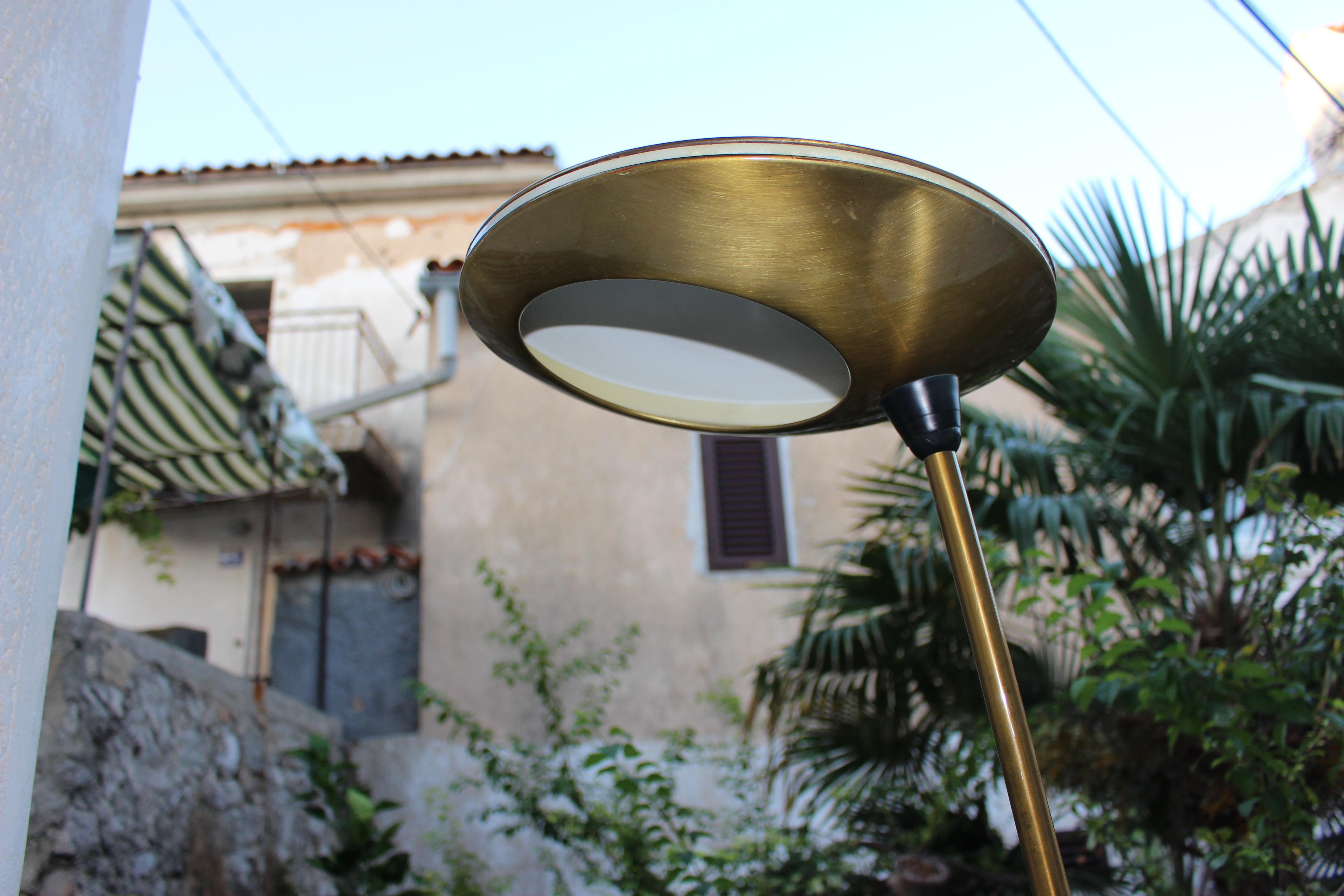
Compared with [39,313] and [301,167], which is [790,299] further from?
[301,167]

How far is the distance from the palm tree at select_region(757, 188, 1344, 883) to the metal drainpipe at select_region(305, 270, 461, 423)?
3.60 m

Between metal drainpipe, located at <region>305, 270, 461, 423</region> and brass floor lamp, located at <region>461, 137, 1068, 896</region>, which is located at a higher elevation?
metal drainpipe, located at <region>305, 270, 461, 423</region>

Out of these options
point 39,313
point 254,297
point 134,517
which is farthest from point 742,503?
point 39,313

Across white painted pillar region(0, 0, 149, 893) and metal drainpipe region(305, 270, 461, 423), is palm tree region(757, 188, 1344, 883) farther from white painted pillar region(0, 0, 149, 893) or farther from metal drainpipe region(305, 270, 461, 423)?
metal drainpipe region(305, 270, 461, 423)

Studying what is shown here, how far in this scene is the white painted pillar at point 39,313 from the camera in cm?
88

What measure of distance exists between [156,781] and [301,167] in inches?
224

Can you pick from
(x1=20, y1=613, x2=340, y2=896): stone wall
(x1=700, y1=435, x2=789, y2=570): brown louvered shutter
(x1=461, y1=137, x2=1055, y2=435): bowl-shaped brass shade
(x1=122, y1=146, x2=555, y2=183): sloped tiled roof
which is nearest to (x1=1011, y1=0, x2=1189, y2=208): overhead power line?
(x1=700, y1=435, x2=789, y2=570): brown louvered shutter

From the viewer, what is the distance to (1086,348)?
11.0 ft

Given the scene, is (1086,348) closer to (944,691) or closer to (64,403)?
(944,691)

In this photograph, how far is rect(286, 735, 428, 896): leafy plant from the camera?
363 cm

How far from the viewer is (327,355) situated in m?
7.24

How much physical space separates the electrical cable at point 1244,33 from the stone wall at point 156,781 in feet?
12.7

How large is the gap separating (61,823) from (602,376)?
8.77ft

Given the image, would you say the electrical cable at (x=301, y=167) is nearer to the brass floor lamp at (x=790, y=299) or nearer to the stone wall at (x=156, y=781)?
the stone wall at (x=156, y=781)
